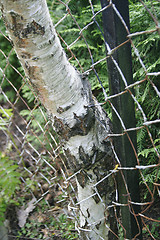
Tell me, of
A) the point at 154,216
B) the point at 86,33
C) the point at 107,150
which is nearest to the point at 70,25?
the point at 86,33

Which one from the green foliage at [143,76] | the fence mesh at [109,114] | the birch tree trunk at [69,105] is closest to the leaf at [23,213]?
the fence mesh at [109,114]

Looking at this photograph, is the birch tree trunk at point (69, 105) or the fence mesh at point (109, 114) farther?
the fence mesh at point (109, 114)

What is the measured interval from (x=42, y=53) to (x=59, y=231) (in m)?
1.65

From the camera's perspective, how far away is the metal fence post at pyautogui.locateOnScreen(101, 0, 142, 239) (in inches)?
37.0

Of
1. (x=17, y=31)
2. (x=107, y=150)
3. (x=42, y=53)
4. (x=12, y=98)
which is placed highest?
(x=17, y=31)

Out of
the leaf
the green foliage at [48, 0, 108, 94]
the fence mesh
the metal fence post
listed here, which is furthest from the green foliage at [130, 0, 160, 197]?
the leaf

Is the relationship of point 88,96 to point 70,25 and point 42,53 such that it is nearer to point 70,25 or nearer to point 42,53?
point 42,53

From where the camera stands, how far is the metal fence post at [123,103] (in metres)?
0.94

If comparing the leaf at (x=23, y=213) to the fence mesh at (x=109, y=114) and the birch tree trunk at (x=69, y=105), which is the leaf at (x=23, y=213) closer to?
the fence mesh at (x=109, y=114)

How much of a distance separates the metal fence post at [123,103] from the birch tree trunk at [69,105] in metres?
0.12

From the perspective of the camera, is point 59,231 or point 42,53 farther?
point 59,231

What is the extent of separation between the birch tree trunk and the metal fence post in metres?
0.12

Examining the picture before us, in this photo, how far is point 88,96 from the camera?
1.22 metres

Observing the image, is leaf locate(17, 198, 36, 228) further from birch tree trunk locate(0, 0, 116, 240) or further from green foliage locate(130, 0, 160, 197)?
green foliage locate(130, 0, 160, 197)
